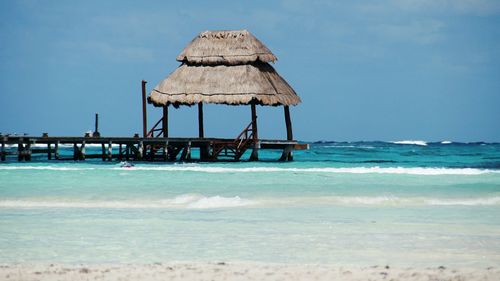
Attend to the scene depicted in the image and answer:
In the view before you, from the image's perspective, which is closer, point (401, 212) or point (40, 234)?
point (40, 234)

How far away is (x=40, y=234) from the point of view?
12.1m

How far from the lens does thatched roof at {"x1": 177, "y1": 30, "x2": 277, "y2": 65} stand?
3362 cm

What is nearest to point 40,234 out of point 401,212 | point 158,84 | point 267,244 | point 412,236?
point 267,244

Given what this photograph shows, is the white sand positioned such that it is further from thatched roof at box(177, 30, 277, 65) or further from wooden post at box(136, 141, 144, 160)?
wooden post at box(136, 141, 144, 160)

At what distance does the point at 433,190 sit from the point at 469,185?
7.68 ft

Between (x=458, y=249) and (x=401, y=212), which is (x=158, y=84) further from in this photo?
(x=458, y=249)

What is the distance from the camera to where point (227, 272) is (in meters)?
9.15

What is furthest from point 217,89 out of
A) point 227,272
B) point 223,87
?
point 227,272

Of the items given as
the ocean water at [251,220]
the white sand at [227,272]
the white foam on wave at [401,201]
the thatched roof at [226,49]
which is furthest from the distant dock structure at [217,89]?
the white sand at [227,272]

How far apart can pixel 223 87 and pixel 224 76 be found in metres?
0.56

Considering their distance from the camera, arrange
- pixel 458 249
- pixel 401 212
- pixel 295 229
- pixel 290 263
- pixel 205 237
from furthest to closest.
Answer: pixel 401 212
pixel 295 229
pixel 205 237
pixel 458 249
pixel 290 263

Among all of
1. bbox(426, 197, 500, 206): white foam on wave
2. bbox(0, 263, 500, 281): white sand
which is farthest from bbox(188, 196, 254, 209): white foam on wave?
bbox(0, 263, 500, 281): white sand

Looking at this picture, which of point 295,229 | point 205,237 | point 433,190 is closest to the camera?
point 205,237

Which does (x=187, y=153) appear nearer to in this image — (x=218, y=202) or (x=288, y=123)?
(x=288, y=123)
